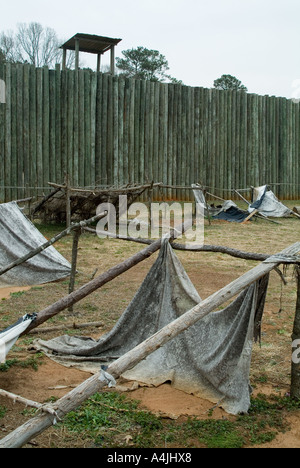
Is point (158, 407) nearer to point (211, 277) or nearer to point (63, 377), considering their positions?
point (63, 377)

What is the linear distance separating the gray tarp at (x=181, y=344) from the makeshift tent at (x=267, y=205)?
1070 cm

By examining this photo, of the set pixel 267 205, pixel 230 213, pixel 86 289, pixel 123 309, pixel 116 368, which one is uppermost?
pixel 267 205

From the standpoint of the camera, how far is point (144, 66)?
28219 millimetres

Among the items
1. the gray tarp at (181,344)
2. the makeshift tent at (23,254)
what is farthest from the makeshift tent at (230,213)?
the gray tarp at (181,344)

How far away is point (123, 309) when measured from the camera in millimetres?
6562

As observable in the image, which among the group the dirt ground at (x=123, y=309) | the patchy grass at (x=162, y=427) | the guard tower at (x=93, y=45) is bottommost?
the patchy grass at (x=162, y=427)

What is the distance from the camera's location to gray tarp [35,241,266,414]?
13.6ft

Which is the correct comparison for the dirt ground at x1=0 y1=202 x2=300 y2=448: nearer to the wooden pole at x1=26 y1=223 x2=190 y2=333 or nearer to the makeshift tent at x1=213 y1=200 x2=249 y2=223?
the wooden pole at x1=26 y1=223 x2=190 y2=333

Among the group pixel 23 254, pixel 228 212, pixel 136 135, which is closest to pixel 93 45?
pixel 136 135

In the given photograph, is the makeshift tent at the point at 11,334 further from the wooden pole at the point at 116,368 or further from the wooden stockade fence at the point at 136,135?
the wooden stockade fence at the point at 136,135

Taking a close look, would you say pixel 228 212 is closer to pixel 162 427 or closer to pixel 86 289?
pixel 86 289

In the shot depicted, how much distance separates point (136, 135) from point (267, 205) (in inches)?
170

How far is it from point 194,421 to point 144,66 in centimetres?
2652

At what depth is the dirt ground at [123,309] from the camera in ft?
13.3
